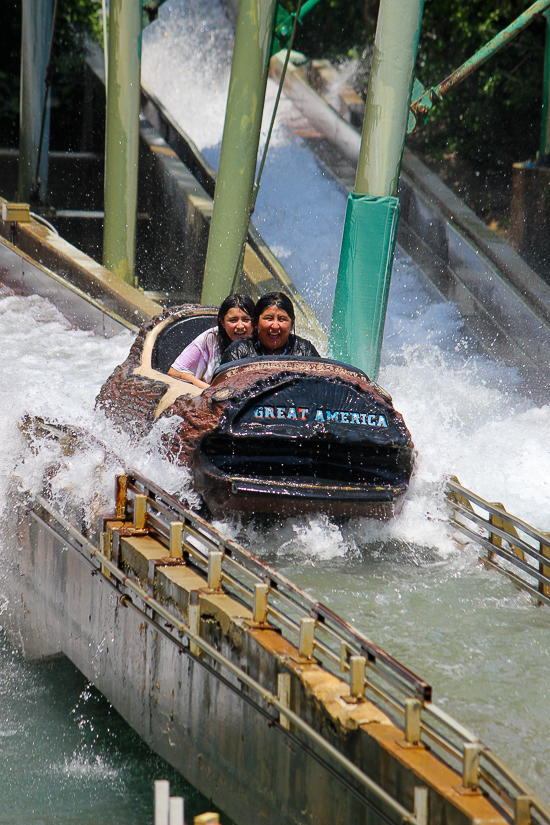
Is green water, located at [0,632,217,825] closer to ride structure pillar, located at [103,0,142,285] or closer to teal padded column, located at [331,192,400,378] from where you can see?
teal padded column, located at [331,192,400,378]

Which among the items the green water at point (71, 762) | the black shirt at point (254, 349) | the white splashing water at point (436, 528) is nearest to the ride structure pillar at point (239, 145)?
the white splashing water at point (436, 528)

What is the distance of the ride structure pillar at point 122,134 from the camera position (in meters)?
10.5

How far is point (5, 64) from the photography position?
17.0m

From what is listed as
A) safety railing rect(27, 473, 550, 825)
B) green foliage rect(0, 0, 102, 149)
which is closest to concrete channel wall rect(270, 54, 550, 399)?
green foliage rect(0, 0, 102, 149)

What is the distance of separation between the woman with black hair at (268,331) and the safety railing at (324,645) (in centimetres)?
108

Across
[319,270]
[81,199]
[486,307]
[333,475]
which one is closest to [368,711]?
[333,475]

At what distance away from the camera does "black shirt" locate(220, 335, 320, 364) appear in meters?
5.00

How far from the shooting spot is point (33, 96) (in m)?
13.1

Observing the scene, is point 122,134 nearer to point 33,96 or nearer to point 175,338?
point 33,96

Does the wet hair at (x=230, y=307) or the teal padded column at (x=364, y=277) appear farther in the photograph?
the teal padded column at (x=364, y=277)

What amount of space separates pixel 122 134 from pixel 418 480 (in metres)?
7.13

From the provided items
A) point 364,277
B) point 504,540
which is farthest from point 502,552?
point 364,277

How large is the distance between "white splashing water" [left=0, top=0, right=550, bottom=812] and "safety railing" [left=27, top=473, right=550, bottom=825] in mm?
218

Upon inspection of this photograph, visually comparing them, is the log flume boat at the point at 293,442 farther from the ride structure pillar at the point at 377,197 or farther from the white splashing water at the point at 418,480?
the ride structure pillar at the point at 377,197
